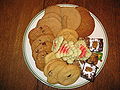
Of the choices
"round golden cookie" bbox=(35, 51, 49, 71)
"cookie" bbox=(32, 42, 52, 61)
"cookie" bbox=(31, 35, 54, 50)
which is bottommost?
"round golden cookie" bbox=(35, 51, 49, 71)

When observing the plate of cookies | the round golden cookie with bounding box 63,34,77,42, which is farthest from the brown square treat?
the round golden cookie with bounding box 63,34,77,42

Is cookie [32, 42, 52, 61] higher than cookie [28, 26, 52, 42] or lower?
lower

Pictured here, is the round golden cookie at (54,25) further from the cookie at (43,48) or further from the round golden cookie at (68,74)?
the round golden cookie at (68,74)

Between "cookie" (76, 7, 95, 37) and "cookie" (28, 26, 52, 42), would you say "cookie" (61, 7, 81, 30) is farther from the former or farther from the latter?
"cookie" (28, 26, 52, 42)

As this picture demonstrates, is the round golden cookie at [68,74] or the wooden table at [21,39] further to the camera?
the wooden table at [21,39]

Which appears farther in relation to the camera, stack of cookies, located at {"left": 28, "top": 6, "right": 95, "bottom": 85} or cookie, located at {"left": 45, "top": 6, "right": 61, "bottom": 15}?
cookie, located at {"left": 45, "top": 6, "right": 61, "bottom": 15}

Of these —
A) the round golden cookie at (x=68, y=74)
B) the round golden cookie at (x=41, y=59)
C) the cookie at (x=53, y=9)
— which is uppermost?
the cookie at (x=53, y=9)

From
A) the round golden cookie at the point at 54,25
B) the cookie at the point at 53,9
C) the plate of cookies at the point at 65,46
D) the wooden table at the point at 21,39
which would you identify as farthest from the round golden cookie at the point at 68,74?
the cookie at the point at 53,9
